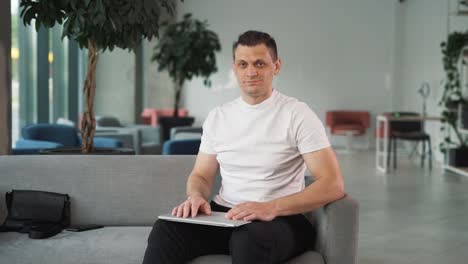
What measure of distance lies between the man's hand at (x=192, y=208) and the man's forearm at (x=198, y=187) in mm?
132

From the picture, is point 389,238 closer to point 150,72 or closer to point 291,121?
point 291,121

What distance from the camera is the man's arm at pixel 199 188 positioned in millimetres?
2969

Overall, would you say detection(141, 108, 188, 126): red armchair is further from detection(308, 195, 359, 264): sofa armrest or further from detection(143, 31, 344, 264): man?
detection(308, 195, 359, 264): sofa armrest

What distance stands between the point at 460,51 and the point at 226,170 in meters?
8.52

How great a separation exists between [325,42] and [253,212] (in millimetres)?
14014

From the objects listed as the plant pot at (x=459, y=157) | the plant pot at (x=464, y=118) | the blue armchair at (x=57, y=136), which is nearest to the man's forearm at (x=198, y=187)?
the blue armchair at (x=57, y=136)

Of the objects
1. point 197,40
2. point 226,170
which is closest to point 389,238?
point 226,170

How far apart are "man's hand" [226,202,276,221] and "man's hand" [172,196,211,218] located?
0.49ft

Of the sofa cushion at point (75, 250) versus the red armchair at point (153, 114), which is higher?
the red armchair at point (153, 114)

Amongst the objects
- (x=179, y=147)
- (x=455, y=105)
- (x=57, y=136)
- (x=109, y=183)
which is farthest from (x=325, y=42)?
(x=109, y=183)

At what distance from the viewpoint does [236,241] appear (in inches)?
109

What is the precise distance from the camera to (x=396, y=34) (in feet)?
53.1

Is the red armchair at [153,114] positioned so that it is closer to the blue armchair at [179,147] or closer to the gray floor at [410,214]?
the gray floor at [410,214]

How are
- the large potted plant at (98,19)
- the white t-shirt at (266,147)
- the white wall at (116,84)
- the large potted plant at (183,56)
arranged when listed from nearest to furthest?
the white t-shirt at (266,147)
the large potted plant at (98,19)
the large potted plant at (183,56)
the white wall at (116,84)
